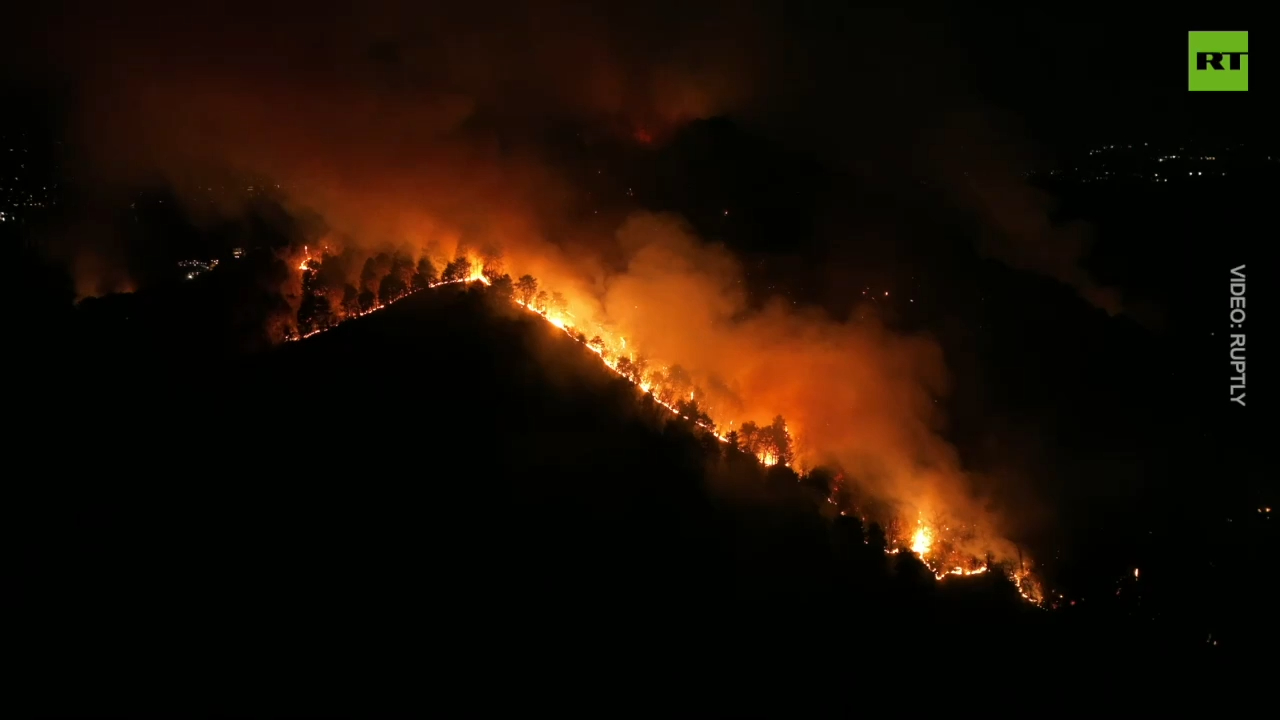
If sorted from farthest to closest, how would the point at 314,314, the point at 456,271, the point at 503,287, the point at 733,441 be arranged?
the point at 456,271 < the point at 503,287 < the point at 314,314 < the point at 733,441

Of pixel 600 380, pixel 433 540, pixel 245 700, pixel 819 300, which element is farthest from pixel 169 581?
pixel 819 300

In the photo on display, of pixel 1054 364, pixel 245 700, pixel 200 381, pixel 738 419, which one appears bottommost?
pixel 245 700

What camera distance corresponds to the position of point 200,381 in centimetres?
1864

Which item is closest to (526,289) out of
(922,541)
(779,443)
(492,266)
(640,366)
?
(492,266)

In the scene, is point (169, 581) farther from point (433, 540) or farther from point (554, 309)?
point (554, 309)

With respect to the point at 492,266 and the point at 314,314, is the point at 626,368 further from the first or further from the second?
the point at 314,314

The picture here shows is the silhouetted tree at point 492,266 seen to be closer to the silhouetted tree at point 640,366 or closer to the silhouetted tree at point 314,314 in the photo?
the silhouetted tree at point 314,314

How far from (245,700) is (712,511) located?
29.7 feet

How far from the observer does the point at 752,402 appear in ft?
69.3

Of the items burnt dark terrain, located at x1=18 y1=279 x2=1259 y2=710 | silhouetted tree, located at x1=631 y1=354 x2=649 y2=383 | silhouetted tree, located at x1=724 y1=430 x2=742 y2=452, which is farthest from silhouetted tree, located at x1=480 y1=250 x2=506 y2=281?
silhouetted tree, located at x1=724 y1=430 x2=742 y2=452

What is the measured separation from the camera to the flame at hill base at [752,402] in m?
18.3

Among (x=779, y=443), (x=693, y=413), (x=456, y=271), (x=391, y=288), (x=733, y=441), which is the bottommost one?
(x=733, y=441)

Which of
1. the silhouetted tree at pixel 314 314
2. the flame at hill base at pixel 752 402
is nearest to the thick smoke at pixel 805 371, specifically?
the flame at hill base at pixel 752 402

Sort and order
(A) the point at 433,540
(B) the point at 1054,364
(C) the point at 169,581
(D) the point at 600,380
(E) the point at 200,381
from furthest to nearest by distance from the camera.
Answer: (B) the point at 1054,364, (D) the point at 600,380, (E) the point at 200,381, (A) the point at 433,540, (C) the point at 169,581
